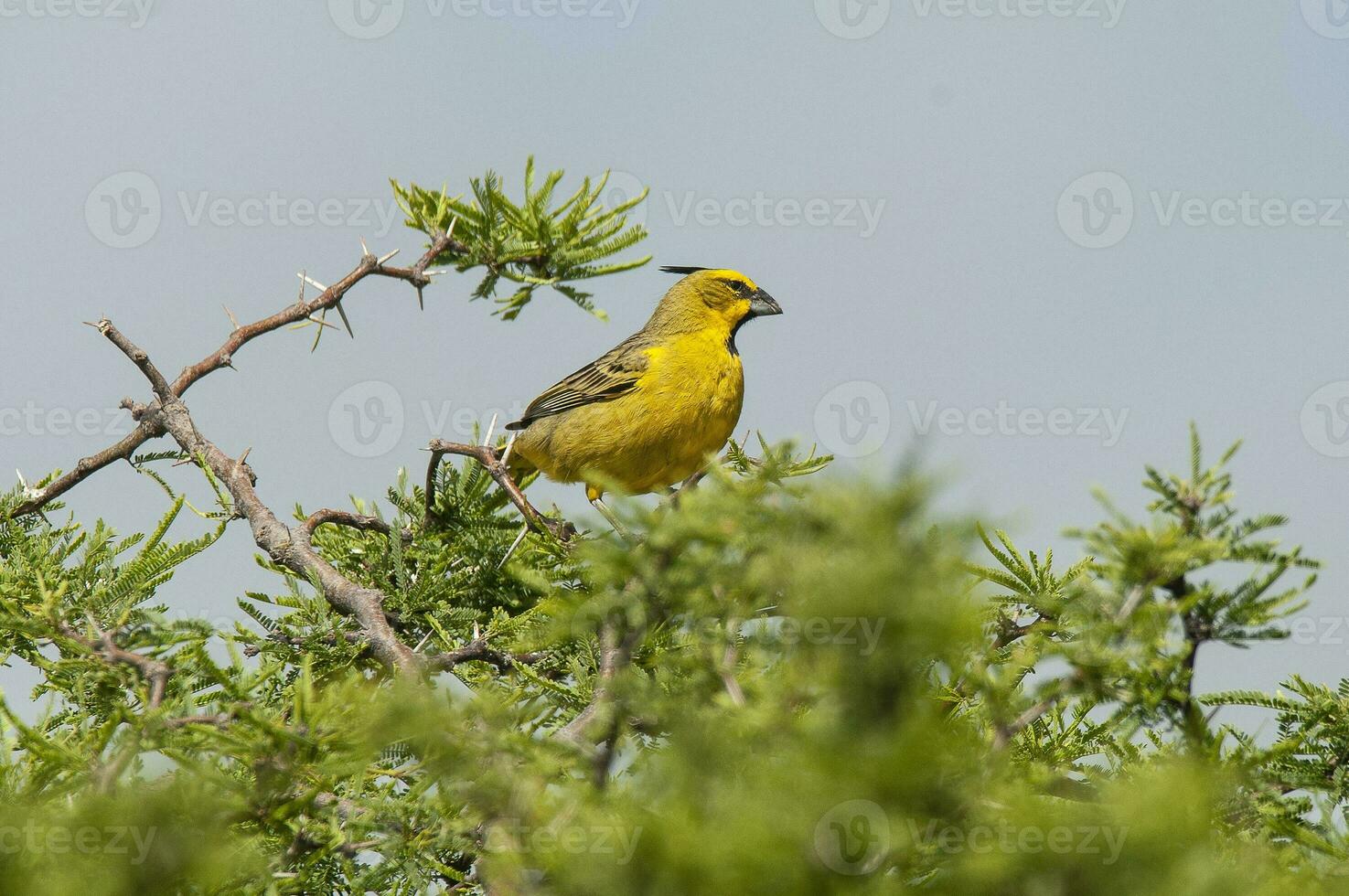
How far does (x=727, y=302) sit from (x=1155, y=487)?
6.19 metres

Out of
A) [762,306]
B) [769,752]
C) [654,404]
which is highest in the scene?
[762,306]

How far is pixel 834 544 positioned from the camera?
1.49 m

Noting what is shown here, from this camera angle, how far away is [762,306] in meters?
7.95

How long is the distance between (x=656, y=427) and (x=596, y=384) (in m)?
0.84

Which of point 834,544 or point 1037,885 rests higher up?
point 834,544

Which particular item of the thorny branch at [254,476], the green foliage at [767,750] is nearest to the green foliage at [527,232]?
the thorny branch at [254,476]

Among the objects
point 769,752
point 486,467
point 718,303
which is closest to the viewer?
point 769,752

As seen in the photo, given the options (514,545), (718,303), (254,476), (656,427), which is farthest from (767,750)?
(718,303)

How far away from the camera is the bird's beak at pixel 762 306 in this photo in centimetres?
793

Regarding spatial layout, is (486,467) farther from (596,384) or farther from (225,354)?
(596,384)

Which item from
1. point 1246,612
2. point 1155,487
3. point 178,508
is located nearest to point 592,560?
point 1155,487

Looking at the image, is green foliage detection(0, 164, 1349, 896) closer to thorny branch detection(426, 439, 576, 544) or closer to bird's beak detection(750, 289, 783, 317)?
thorny branch detection(426, 439, 576, 544)

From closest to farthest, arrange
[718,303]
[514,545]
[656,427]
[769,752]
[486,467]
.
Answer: [769,752]
[514,545]
[486,467]
[656,427]
[718,303]

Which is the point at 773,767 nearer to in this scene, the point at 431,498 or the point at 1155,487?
the point at 1155,487
